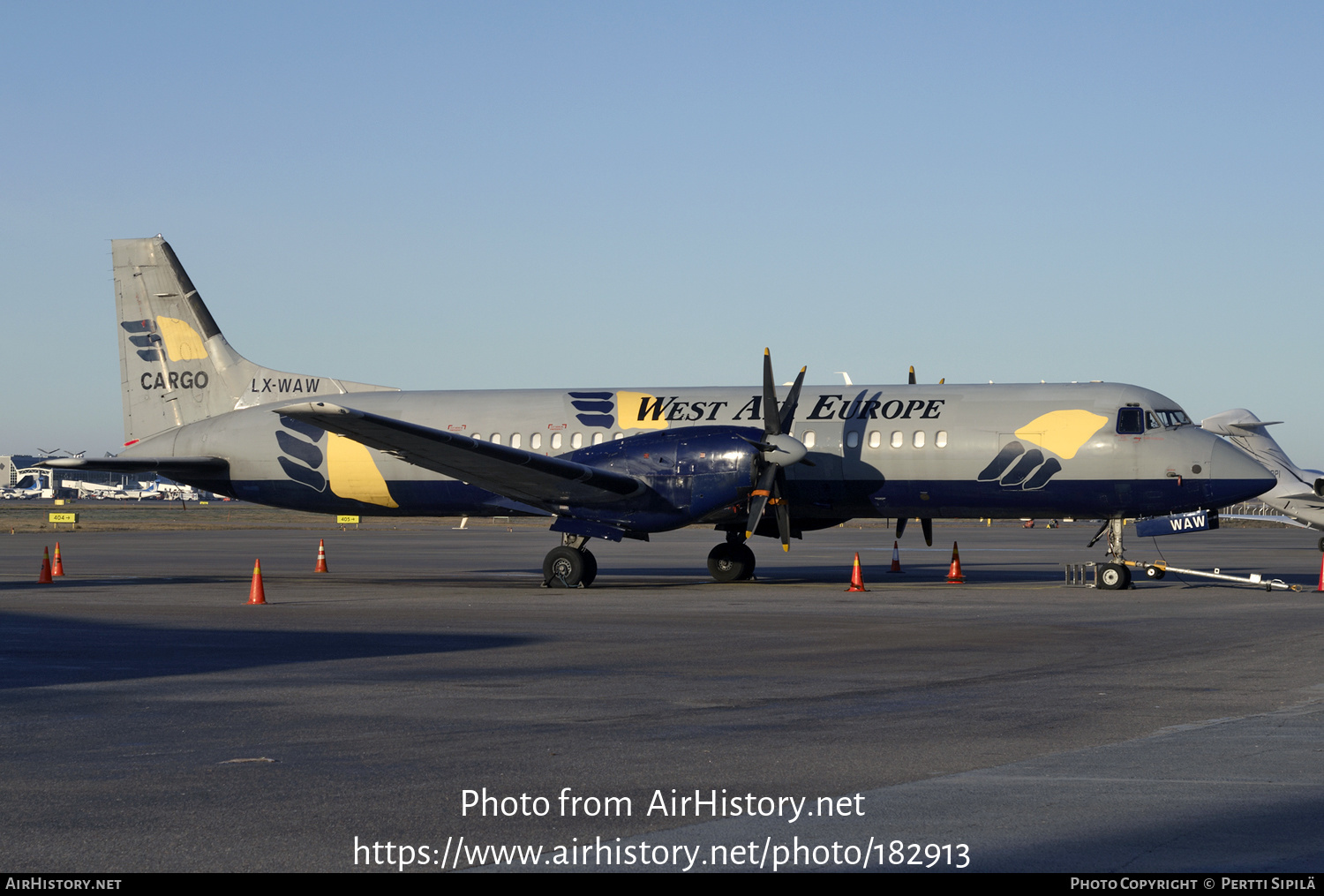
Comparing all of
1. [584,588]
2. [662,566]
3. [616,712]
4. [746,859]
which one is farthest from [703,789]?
[662,566]

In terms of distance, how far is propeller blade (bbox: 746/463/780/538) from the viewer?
2531 centimetres

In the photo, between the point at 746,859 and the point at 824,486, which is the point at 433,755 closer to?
the point at 746,859

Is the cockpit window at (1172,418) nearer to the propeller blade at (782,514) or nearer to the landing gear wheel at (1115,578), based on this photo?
the landing gear wheel at (1115,578)

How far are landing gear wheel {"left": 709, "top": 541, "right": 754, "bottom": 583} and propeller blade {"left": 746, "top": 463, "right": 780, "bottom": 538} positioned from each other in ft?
10.1

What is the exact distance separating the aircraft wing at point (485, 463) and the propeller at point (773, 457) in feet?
7.67

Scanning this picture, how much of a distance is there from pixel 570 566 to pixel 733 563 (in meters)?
4.03

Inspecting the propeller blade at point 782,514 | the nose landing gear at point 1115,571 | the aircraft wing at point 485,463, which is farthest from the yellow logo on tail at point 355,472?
the nose landing gear at point 1115,571

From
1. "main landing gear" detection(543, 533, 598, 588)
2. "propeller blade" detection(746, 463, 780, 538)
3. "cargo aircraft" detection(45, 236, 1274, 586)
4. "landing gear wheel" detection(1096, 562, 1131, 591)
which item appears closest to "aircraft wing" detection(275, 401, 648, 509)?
"cargo aircraft" detection(45, 236, 1274, 586)

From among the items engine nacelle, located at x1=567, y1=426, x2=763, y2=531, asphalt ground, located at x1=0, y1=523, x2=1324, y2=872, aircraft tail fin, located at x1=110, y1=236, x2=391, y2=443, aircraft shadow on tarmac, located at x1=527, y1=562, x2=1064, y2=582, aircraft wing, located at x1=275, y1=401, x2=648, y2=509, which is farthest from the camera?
aircraft tail fin, located at x1=110, y1=236, x2=391, y2=443

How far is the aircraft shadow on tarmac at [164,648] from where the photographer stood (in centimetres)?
1342

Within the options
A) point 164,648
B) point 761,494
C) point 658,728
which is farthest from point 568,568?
point 658,728

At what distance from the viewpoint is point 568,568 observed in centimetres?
2652

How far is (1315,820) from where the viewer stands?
22.2 ft

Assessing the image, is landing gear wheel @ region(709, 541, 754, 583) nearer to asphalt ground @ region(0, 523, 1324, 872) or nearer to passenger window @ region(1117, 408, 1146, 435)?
asphalt ground @ region(0, 523, 1324, 872)
